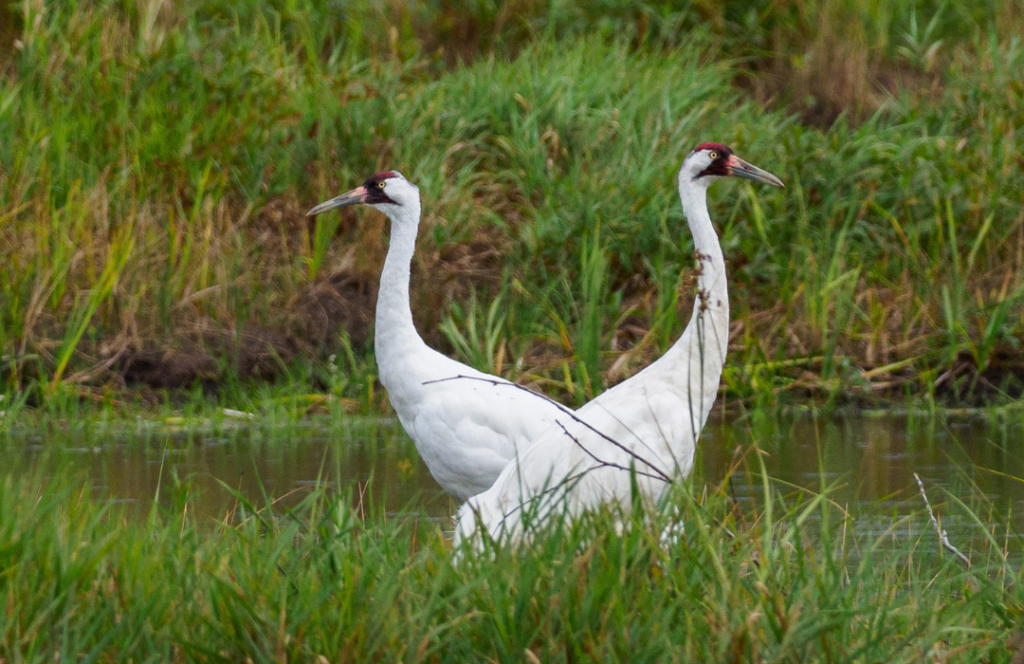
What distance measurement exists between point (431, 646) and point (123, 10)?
9.02 m

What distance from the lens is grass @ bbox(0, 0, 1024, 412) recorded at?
8.71 metres

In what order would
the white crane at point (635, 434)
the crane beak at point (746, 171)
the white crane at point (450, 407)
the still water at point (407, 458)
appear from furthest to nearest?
1. the still water at point (407, 458)
2. the white crane at point (450, 407)
3. the crane beak at point (746, 171)
4. the white crane at point (635, 434)

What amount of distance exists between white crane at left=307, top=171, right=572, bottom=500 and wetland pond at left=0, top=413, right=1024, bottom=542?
26 cm

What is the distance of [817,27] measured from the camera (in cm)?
1284

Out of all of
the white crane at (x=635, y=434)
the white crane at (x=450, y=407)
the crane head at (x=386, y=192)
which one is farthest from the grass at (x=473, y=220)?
the white crane at (x=635, y=434)

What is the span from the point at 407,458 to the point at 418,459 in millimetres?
59

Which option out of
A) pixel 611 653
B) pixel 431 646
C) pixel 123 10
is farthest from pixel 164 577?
pixel 123 10

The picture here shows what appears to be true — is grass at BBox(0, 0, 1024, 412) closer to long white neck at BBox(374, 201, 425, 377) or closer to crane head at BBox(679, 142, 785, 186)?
long white neck at BBox(374, 201, 425, 377)

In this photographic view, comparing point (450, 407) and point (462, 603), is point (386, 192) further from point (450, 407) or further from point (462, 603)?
point (462, 603)

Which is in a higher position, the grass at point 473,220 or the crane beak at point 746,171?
the crane beak at point 746,171

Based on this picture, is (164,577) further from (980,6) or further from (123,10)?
(980,6)

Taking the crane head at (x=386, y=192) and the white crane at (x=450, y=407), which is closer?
the white crane at (x=450, y=407)

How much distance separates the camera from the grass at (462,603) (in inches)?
126

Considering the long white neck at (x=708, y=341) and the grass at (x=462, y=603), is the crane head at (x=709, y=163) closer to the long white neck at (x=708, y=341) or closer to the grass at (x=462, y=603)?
Result: the long white neck at (x=708, y=341)
